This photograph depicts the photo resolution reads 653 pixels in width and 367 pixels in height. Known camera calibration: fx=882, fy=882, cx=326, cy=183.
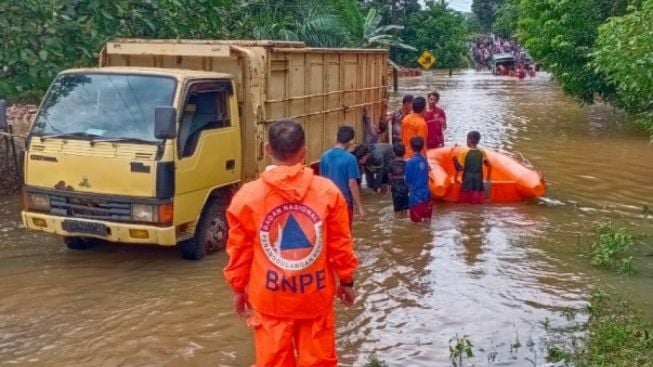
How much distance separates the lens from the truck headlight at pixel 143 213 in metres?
8.24

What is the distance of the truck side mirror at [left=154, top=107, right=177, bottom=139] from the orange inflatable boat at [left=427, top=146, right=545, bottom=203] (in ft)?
17.4

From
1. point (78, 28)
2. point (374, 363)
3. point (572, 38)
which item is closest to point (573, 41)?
point (572, 38)

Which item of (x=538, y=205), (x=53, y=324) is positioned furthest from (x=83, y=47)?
(x=538, y=205)

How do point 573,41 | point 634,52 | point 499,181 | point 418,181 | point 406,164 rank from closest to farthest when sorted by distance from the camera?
point 634,52 < point 418,181 < point 406,164 < point 499,181 < point 573,41

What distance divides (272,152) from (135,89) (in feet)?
15.6

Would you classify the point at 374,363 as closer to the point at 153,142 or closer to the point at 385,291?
the point at 385,291

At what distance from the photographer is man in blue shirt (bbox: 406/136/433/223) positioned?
10.7 m

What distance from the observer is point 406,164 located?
10898 mm

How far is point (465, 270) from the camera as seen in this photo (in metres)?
9.13

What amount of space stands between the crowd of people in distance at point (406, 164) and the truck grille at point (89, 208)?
2075 mm

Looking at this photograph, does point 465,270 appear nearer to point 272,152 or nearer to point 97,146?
point 97,146

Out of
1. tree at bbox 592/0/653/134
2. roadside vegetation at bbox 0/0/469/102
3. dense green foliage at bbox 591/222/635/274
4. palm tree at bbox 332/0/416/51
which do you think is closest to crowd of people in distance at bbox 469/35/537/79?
palm tree at bbox 332/0/416/51

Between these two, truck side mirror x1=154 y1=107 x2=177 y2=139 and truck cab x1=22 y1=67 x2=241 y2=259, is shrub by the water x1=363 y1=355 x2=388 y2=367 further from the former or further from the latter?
truck side mirror x1=154 y1=107 x2=177 y2=139

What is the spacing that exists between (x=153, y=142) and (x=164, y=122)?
31 centimetres
